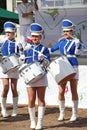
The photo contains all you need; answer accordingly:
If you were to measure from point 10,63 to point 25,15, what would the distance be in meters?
3.93

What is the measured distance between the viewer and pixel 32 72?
19.6 feet

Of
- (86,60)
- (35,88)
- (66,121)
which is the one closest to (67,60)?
(35,88)

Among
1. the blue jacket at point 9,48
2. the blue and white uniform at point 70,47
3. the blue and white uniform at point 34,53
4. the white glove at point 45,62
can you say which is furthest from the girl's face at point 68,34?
the blue jacket at point 9,48

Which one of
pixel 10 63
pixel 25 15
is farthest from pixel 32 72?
pixel 25 15

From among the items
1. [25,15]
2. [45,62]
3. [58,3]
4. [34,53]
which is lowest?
[45,62]

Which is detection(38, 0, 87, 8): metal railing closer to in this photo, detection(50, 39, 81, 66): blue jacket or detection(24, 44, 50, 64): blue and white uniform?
detection(50, 39, 81, 66): blue jacket

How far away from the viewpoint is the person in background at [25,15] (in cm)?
1043

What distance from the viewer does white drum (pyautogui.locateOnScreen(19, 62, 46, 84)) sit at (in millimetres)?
5965

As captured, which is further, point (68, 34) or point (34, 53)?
point (68, 34)

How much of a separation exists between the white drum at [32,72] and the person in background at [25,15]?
4.38 meters

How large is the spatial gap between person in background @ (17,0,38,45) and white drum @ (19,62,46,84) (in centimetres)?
438

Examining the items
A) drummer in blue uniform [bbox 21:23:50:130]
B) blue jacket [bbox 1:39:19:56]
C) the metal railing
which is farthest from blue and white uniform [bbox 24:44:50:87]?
the metal railing

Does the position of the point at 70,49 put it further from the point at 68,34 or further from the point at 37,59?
the point at 37,59

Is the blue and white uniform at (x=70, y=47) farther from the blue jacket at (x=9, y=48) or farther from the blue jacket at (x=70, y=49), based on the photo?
the blue jacket at (x=9, y=48)
